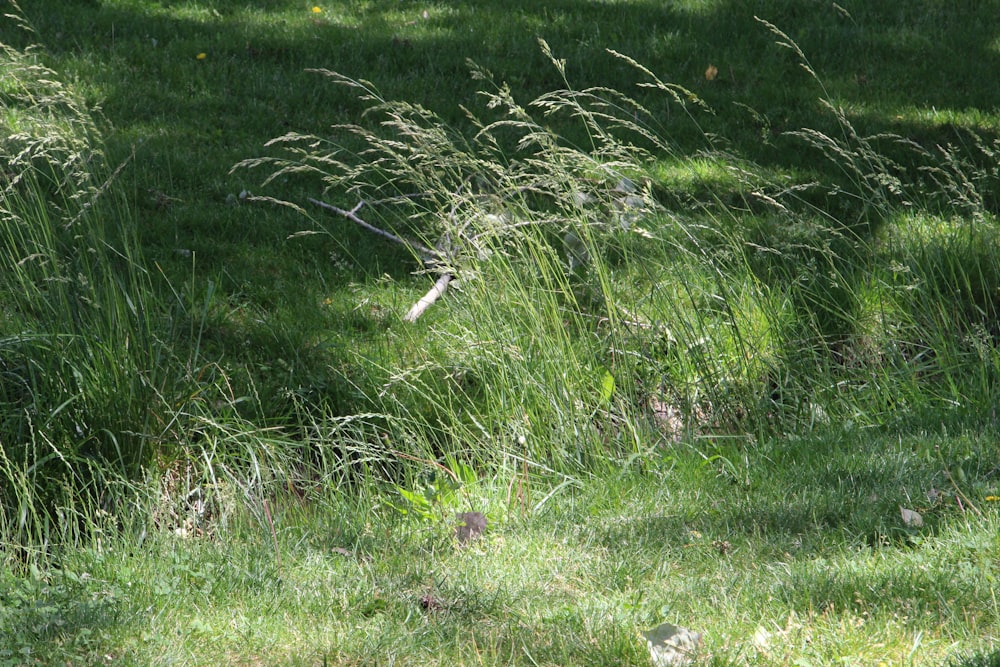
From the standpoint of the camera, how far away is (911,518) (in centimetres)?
306

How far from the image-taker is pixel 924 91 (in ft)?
25.2

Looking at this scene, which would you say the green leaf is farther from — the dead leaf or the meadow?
the dead leaf

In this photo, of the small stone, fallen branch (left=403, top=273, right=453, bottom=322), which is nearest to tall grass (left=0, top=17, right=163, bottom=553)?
the small stone

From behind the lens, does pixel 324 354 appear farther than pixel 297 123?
No

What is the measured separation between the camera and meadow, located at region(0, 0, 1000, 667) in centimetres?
265

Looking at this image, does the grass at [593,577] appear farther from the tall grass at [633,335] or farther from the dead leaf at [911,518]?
the tall grass at [633,335]

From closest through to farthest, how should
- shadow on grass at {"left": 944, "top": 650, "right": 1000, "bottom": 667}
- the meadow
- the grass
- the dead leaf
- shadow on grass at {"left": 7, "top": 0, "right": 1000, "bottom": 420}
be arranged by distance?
shadow on grass at {"left": 944, "top": 650, "right": 1000, "bottom": 667}
the grass
the meadow
the dead leaf
shadow on grass at {"left": 7, "top": 0, "right": 1000, "bottom": 420}

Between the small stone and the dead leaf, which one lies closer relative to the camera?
the dead leaf

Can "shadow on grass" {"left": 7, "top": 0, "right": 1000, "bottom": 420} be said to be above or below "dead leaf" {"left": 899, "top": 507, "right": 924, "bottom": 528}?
above

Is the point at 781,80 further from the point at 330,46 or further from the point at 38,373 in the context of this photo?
the point at 38,373

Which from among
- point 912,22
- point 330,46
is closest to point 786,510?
point 330,46

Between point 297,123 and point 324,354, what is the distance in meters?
2.70

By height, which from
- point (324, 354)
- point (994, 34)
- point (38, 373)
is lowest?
point (324, 354)

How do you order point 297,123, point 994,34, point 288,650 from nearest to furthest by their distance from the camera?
point 288,650 < point 297,123 < point 994,34
